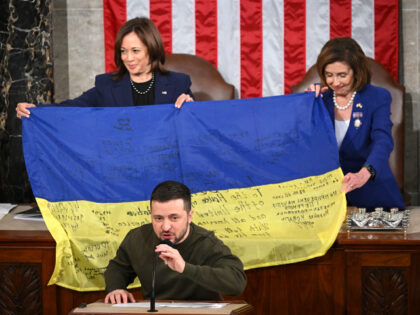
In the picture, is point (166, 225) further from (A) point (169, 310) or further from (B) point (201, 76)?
(B) point (201, 76)

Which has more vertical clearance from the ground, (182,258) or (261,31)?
(261,31)

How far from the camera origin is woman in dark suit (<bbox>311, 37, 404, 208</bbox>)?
3.90 m

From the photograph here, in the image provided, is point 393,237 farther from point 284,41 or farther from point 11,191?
point 11,191

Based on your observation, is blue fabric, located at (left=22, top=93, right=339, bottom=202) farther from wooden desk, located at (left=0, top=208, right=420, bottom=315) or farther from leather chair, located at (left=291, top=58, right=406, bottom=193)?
leather chair, located at (left=291, top=58, right=406, bottom=193)

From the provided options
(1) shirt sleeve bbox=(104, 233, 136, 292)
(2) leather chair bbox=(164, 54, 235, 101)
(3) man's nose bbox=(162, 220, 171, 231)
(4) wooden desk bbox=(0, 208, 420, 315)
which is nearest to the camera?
(3) man's nose bbox=(162, 220, 171, 231)

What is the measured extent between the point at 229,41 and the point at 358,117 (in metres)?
2.04

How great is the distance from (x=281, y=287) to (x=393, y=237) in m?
0.61

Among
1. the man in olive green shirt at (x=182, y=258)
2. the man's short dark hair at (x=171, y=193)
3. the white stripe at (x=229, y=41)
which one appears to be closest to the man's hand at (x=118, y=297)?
the man in olive green shirt at (x=182, y=258)

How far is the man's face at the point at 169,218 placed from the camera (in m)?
2.67

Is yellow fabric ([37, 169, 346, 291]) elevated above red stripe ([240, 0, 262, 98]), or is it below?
below

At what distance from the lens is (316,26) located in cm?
577

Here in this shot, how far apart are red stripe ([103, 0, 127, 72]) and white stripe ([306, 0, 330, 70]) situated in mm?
1468

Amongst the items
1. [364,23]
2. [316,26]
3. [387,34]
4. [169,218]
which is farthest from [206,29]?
[169,218]

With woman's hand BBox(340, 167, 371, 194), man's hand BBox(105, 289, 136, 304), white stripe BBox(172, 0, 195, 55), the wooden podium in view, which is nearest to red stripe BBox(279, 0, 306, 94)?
white stripe BBox(172, 0, 195, 55)
